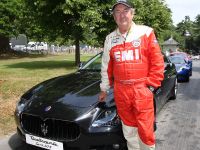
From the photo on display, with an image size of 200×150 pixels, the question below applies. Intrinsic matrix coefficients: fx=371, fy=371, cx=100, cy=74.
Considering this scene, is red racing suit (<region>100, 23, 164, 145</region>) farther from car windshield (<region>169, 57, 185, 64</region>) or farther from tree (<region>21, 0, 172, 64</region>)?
tree (<region>21, 0, 172, 64</region>)

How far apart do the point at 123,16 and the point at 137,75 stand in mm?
688

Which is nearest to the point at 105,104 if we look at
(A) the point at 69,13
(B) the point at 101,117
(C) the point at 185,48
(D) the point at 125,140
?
(B) the point at 101,117

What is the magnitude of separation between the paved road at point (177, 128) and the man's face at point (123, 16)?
2301 mm

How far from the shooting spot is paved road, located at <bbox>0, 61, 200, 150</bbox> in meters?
5.90

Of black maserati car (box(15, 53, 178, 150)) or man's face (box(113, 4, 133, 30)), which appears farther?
black maserati car (box(15, 53, 178, 150))

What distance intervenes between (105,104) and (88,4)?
15.7 m

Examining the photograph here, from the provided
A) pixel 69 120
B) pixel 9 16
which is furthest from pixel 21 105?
pixel 9 16

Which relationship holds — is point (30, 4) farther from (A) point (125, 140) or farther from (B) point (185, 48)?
(B) point (185, 48)

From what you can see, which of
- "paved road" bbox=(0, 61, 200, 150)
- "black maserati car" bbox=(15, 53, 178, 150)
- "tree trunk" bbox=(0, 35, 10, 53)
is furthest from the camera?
"tree trunk" bbox=(0, 35, 10, 53)

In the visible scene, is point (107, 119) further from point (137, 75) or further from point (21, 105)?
point (21, 105)

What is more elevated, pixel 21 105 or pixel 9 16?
pixel 9 16

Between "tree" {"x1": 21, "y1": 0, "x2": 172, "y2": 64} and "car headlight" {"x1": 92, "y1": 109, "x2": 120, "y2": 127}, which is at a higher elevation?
"tree" {"x1": 21, "y1": 0, "x2": 172, "y2": 64}

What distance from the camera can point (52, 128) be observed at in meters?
4.87

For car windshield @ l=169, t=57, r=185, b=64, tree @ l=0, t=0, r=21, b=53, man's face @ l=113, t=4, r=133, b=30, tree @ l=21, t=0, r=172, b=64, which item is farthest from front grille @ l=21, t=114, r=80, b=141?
tree @ l=0, t=0, r=21, b=53
